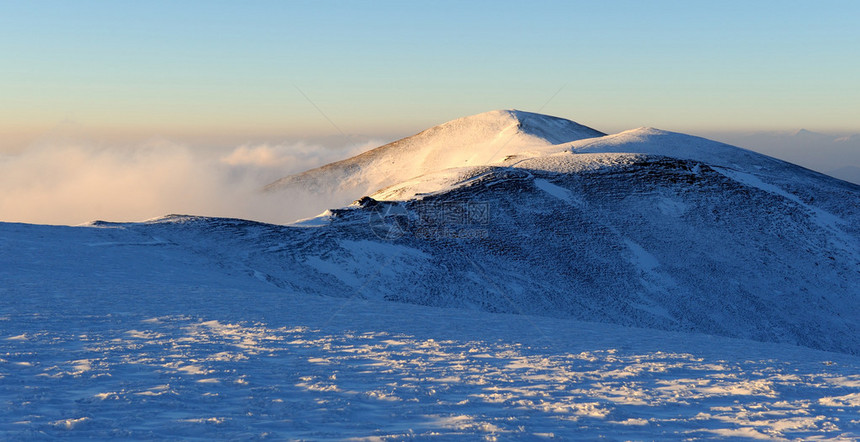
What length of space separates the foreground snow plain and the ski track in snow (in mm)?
51

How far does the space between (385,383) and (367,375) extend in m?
0.74

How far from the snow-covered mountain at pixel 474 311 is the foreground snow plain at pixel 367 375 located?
7cm

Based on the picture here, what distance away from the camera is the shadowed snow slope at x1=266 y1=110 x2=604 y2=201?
102 metres

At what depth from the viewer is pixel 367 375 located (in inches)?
519

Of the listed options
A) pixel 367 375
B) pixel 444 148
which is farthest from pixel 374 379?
pixel 444 148

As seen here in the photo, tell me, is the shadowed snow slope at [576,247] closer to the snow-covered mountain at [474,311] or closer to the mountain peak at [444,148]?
the snow-covered mountain at [474,311]

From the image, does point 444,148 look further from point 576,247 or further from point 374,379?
point 374,379

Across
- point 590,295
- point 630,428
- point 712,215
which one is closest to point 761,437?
point 630,428

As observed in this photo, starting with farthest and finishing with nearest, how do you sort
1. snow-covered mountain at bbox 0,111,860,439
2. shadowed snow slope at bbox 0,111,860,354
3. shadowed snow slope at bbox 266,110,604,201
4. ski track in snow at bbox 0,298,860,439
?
shadowed snow slope at bbox 266,110,604,201, shadowed snow slope at bbox 0,111,860,354, snow-covered mountain at bbox 0,111,860,439, ski track in snow at bbox 0,298,860,439

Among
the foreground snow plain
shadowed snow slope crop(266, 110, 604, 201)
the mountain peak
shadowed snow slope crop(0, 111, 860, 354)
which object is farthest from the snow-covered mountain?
the mountain peak

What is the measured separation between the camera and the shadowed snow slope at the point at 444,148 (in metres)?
102

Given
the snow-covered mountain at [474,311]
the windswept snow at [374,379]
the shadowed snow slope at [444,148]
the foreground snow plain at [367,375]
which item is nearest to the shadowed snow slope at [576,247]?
the snow-covered mountain at [474,311]

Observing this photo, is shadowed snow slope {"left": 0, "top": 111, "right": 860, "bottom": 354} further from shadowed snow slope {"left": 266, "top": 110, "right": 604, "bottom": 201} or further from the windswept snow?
shadowed snow slope {"left": 266, "top": 110, "right": 604, "bottom": 201}

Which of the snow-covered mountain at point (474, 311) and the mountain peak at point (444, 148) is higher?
the mountain peak at point (444, 148)
